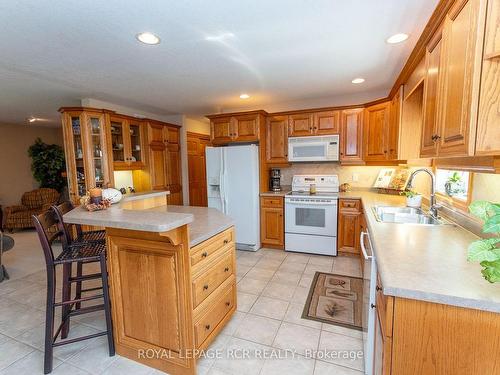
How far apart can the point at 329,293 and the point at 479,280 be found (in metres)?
1.74

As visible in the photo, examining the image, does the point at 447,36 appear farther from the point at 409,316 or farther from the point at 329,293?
the point at 329,293

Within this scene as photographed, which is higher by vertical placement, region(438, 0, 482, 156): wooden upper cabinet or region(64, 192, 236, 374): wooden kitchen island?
region(438, 0, 482, 156): wooden upper cabinet

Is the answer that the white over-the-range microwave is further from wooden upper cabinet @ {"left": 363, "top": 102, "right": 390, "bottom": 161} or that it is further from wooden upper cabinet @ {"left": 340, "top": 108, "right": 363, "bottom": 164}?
wooden upper cabinet @ {"left": 363, "top": 102, "right": 390, "bottom": 161}

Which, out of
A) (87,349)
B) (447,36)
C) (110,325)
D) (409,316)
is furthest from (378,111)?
(87,349)

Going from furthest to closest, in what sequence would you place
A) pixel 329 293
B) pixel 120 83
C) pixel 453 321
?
pixel 120 83 < pixel 329 293 < pixel 453 321

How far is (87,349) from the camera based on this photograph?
5.89ft

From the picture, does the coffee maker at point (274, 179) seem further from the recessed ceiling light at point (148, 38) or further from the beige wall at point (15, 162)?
the beige wall at point (15, 162)

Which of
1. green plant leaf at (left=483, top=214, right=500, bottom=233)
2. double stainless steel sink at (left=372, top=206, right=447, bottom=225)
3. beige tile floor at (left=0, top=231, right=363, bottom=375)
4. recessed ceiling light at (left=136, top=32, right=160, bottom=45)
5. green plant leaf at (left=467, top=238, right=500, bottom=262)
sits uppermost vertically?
recessed ceiling light at (left=136, top=32, right=160, bottom=45)

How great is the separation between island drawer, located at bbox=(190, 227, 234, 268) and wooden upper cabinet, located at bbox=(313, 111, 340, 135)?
2.34 m

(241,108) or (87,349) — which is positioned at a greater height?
(241,108)

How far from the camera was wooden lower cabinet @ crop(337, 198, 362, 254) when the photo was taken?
329 centimetres

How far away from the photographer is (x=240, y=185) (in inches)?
146

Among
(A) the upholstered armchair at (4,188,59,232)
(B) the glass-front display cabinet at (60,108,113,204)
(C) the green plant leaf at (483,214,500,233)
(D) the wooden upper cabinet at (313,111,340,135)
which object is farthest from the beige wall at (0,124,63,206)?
(C) the green plant leaf at (483,214,500,233)

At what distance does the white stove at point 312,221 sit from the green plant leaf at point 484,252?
257 centimetres
